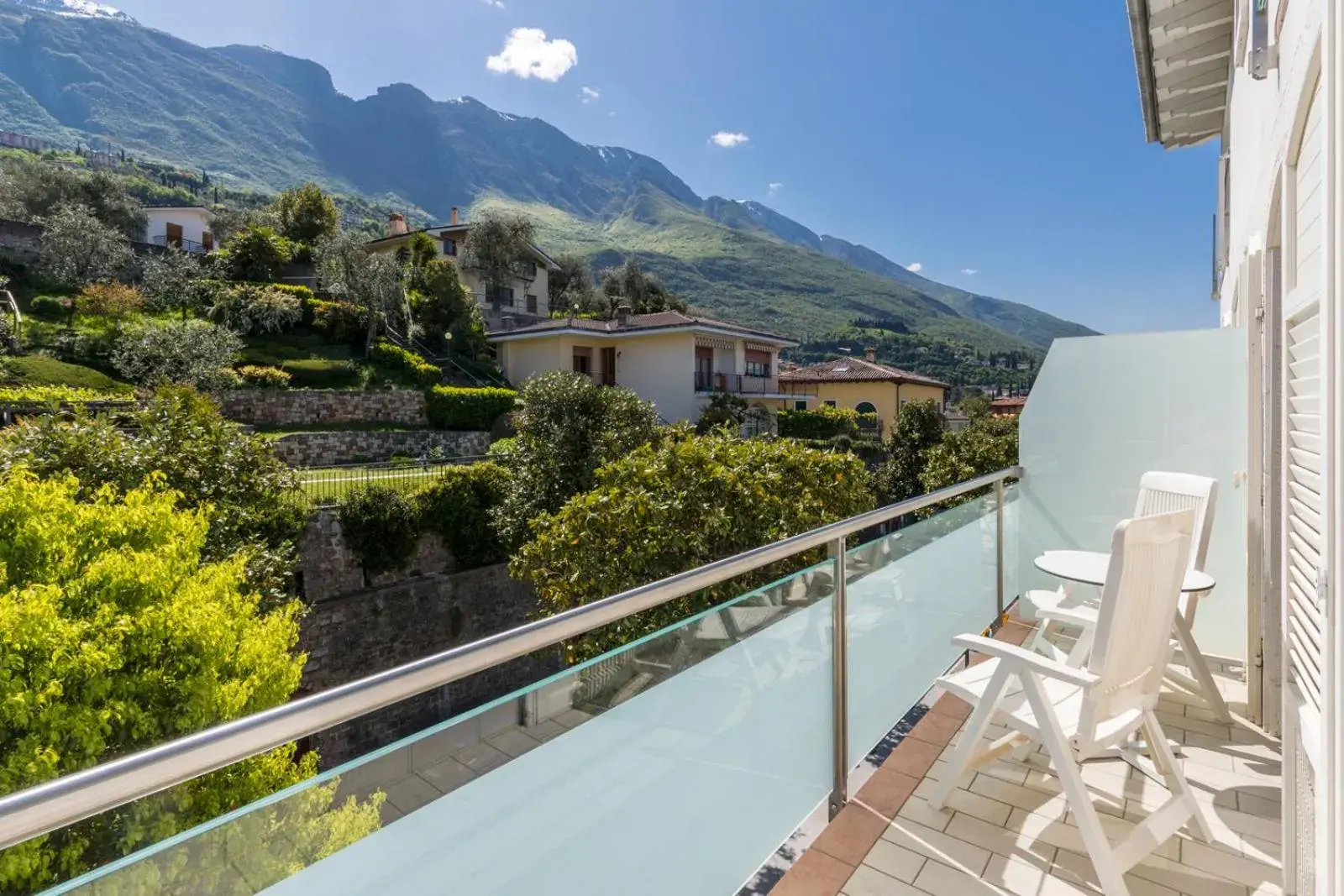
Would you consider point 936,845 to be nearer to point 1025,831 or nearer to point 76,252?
point 1025,831

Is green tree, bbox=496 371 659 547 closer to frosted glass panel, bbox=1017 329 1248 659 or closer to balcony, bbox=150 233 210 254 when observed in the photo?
frosted glass panel, bbox=1017 329 1248 659

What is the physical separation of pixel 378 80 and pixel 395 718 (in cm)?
18010

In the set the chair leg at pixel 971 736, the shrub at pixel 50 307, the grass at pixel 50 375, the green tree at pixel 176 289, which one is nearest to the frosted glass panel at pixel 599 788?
the chair leg at pixel 971 736

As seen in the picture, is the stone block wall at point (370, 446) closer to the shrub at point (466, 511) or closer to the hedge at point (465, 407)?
the hedge at point (465, 407)

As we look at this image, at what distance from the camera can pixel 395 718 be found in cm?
1142

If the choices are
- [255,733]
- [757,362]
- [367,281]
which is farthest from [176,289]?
[255,733]

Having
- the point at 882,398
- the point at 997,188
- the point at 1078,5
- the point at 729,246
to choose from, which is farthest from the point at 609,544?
the point at 729,246

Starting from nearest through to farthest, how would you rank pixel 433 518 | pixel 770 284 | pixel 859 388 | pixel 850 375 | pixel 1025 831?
pixel 1025 831 < pixel 433 518 < pixel 859 388 < pixel 850 375 < pixel 770 284

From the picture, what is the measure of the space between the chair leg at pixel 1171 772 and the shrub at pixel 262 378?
863 inches

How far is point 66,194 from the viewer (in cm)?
3030

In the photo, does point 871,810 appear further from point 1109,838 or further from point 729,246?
point 729,246

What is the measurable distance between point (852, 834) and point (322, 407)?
20.9 meters

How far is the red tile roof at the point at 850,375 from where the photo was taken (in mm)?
31344

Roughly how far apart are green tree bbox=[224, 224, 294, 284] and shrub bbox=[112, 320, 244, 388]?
8.14 m
